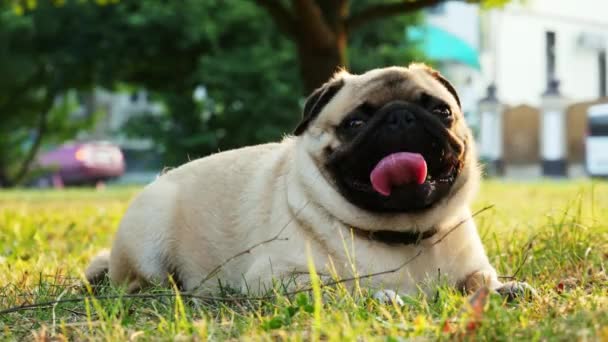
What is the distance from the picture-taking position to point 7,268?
143 inches

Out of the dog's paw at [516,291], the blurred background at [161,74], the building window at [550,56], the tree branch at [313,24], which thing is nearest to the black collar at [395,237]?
the dog's paw at [516,291]

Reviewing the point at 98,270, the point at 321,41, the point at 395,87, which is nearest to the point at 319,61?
the point at 321,41

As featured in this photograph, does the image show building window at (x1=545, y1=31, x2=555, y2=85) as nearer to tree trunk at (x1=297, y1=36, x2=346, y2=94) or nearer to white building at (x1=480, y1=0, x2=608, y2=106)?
white building at (x1=480, y1=0, x2=608, y2=106)

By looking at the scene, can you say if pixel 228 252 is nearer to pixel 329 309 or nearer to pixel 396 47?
pixel 329 309

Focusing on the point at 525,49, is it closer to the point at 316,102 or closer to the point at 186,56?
the point at 186,56

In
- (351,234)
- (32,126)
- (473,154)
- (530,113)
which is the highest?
(473,154)

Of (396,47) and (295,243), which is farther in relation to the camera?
(396,47)

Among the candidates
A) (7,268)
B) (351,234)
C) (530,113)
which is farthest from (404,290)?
(530,113)

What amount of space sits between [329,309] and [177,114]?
19308 mm

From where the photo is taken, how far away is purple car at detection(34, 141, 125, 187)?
22.6 meters

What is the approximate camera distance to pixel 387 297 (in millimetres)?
2594

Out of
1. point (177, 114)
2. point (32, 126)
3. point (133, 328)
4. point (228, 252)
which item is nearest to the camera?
point (133, 328)

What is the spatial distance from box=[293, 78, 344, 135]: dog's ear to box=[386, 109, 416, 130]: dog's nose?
450mm

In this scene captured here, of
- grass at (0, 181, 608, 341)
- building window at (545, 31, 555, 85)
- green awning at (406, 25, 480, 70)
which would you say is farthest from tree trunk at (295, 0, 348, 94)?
building window at (545, 31, 555, 85)
